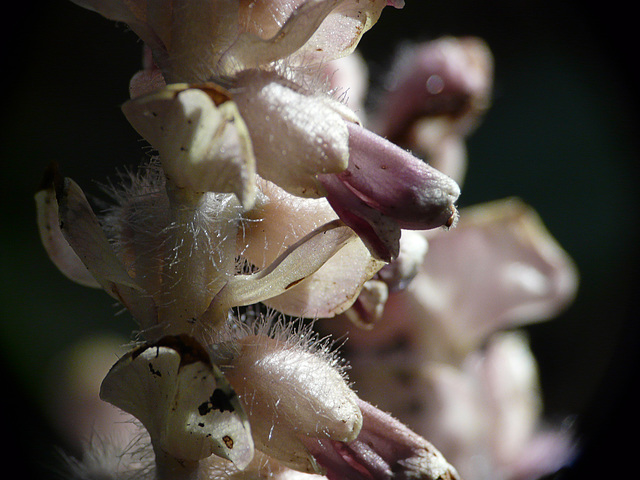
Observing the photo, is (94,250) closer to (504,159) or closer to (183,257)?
(183,257)

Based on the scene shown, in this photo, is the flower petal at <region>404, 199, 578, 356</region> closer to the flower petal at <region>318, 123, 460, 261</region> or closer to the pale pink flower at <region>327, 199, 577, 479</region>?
the pale pink flower at <region>327, 199, 577, 479</region>

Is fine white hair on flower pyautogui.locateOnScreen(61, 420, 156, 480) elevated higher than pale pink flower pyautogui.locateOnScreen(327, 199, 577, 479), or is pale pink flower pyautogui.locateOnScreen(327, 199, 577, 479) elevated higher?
fine white hair on flower pyautogui.locateOnScreen(61, 420, 156, 480)

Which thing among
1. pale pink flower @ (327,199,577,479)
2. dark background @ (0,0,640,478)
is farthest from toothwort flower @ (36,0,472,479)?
dark background @ (0,0,640,478)

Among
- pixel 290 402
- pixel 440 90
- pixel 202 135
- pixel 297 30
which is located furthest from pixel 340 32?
pixel 440 90

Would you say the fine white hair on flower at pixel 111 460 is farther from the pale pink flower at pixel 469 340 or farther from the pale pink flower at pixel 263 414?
the pale pink flower at pixel 469 340

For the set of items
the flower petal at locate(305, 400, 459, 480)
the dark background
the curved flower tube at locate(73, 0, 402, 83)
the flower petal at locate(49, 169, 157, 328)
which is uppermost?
the curved flower tube at locate(73, 0, 402, 83)

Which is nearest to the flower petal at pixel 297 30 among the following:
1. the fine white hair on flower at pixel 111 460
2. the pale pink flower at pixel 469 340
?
the fine white hair on flower at pixel 111 460
